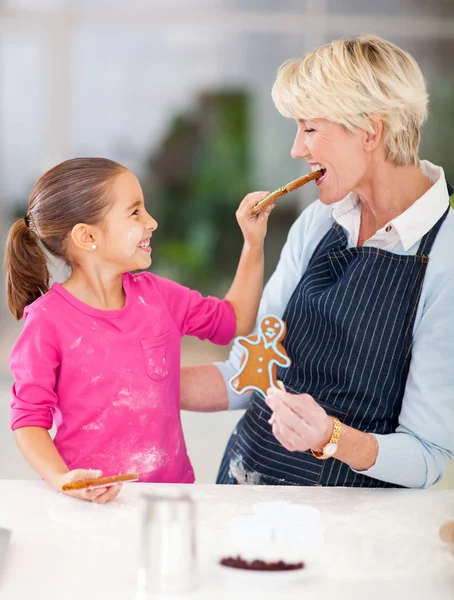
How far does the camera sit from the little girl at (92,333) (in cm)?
143

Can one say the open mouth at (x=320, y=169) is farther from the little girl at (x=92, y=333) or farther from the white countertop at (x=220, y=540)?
the white countertop at (x=220, y=540)

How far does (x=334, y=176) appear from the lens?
158 cm

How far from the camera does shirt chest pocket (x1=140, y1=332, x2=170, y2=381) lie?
1507 millimetres

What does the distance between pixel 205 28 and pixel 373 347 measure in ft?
10.9

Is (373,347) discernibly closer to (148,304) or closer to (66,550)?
(148,304)

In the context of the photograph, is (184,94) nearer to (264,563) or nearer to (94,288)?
(94,288)

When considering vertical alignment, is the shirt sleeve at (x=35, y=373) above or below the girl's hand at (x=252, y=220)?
below

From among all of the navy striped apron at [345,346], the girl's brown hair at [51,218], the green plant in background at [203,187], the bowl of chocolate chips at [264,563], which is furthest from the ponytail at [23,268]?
the green plant in background at [203,187]

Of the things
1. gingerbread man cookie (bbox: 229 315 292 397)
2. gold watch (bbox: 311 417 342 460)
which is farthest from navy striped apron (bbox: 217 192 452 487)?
gold watch (bbox: 311 417 342 460)

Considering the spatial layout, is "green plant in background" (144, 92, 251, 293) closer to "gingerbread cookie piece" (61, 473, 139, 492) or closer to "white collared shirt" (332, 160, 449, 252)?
"white collared shirt" (332, 160, 449, 252)

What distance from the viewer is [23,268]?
1.52 meters

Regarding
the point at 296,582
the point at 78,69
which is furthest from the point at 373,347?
the point at 78,69

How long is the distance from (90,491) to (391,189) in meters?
0.85

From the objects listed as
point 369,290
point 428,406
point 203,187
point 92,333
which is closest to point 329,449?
point 428,406
